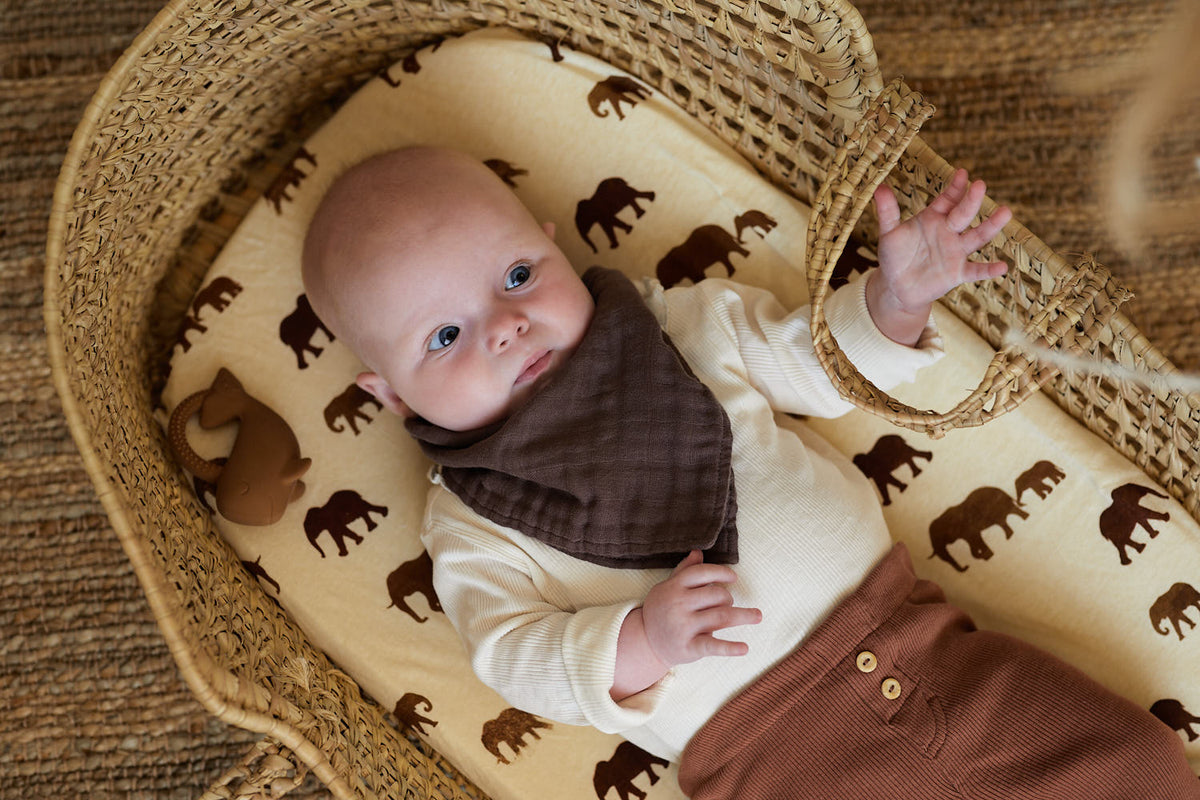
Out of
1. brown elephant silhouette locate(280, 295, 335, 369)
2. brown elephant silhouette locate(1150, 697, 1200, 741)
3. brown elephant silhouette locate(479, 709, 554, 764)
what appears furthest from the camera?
brown elephant silhouette locate(280, 295, 335, 369)

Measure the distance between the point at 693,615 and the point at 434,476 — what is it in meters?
0.39

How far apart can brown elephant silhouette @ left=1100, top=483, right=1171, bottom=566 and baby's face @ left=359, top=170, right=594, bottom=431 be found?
679 millimetres

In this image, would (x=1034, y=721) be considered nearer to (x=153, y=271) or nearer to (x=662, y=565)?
(x=662, y=565)

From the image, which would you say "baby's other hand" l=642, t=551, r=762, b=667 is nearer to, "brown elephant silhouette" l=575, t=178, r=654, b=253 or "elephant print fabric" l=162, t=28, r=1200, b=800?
"elephant print fabric" l=162, t=28, r=1200, b=800

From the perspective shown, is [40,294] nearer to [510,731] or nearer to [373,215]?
[373,215]

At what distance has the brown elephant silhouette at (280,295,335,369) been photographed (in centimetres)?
133

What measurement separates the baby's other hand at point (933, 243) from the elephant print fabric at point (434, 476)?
0.25m

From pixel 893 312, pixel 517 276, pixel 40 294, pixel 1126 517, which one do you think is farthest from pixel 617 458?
pixel 40 294

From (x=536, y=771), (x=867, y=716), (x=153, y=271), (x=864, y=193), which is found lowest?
(x=536, y=771)

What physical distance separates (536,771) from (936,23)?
133cm

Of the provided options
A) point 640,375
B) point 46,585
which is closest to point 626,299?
point 640,375

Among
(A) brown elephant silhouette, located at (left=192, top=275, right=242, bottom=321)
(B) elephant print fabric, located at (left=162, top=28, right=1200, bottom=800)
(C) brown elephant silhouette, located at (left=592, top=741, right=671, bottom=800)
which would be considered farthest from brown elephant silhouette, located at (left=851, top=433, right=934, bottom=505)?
(A) brown elephant silhouette, located at (left=192, top=275, right=242, bottom=321)

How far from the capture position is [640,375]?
43.5 inches

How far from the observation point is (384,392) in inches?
47.2
